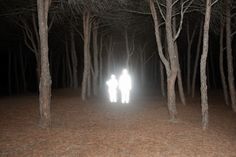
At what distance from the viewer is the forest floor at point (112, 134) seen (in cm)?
1056

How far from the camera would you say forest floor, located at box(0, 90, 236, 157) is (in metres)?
10.6

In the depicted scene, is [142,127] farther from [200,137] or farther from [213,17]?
[213,17]

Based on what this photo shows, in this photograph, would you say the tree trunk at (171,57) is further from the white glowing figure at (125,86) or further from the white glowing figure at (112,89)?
the white glowing figure at (112,89)

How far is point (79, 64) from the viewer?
4956 centimetres

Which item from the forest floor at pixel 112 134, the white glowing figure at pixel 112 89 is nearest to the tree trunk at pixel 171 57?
the forest floor at pixel 112 134

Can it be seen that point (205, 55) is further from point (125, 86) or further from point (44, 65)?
point (125, 86)

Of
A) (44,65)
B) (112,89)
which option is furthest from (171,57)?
(112,89)

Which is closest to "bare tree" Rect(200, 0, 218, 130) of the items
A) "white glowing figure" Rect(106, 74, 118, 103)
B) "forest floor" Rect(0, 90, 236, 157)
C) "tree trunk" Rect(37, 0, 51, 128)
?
"forest floor" Rect(0, 90, 236, 157)

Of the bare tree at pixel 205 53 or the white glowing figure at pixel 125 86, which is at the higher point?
the bare tree at pixel 205 53

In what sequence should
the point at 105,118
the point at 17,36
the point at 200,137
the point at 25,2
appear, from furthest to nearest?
the point at 17,36, the point at 25,2, the point at 105,118, the point at 200,137

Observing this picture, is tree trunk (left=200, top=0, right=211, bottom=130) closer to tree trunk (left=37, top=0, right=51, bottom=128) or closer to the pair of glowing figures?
tree trunk (left=37, top=0, right=51, bottom=128)

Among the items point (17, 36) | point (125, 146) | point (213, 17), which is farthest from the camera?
point (17, 36)

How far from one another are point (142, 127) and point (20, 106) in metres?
8.05

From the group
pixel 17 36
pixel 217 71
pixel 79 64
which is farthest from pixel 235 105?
pixel 217 71
